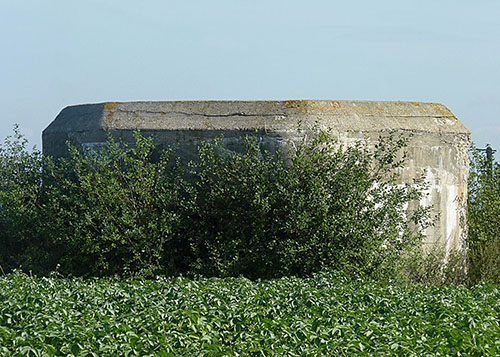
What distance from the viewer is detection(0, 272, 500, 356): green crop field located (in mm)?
4277

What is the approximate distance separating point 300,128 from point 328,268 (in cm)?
195

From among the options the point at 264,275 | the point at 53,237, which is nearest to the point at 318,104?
the point at 264,275

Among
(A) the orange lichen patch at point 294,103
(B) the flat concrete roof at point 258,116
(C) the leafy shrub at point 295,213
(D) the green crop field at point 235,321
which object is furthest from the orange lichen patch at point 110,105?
(D) the green crop field at point 235,321

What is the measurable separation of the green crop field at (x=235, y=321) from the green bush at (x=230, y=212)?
223 cm

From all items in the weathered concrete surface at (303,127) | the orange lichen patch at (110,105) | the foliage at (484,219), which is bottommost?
the foliage at (484,219)

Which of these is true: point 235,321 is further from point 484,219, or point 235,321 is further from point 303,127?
point 484,219

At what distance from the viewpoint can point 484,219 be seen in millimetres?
12617

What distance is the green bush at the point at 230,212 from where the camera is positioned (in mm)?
8992

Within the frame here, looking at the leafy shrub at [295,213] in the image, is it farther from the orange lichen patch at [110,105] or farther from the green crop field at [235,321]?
the green crop field at [235,321]

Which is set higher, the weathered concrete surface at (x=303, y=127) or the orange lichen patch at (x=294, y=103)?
the orange lichen patch at (x=294, y=103)

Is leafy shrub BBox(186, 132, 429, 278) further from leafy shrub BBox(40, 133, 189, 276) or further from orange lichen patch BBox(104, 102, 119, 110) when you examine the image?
orange lichen patch BBox(104, 102, 119, 110)

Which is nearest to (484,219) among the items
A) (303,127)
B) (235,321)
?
(303,127)

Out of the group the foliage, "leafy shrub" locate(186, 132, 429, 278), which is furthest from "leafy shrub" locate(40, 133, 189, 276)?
the foliage

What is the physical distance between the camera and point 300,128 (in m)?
9.51
